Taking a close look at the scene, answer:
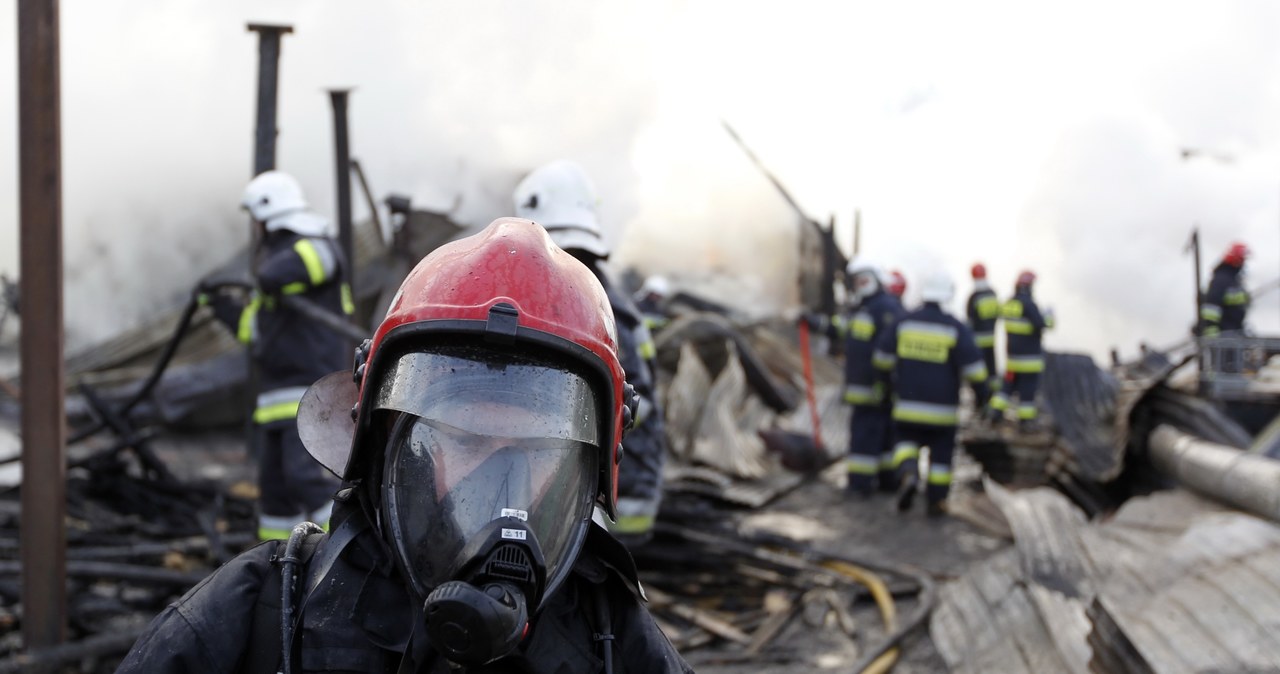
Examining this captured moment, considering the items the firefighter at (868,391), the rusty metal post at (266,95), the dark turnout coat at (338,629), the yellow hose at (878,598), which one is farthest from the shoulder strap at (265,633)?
the firefighter at (868,391)

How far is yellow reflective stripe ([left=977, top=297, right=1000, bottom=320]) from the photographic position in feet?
40.5

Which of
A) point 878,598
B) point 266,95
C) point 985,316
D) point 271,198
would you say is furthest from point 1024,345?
point 271,198

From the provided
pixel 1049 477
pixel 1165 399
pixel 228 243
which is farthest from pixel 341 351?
pixel 228 243

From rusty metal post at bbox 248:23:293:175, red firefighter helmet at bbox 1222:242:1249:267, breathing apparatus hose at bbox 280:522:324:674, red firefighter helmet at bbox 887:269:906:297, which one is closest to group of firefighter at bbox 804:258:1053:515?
red firefighter helmet at bbox 887:269:906:297

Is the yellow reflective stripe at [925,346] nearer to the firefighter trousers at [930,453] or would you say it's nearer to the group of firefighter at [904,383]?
the group of firefighter at [904,383]

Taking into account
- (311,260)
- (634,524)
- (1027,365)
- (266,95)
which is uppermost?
(266,95)

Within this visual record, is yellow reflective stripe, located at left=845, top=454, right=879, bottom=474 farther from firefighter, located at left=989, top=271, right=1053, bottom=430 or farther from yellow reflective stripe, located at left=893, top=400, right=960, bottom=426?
firefighter, located at left=989, top=271, right=1053, bottom=430

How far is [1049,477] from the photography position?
10.0 metres

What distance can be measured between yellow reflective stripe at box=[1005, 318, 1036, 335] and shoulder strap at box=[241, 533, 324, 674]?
11227 mm

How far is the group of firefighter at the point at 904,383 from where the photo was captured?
7715 millimetres

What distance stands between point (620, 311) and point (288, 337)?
2.07 m

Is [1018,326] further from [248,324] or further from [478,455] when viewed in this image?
[478,455]

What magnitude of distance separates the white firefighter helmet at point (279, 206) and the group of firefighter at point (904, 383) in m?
4.23

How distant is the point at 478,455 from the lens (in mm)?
1437
